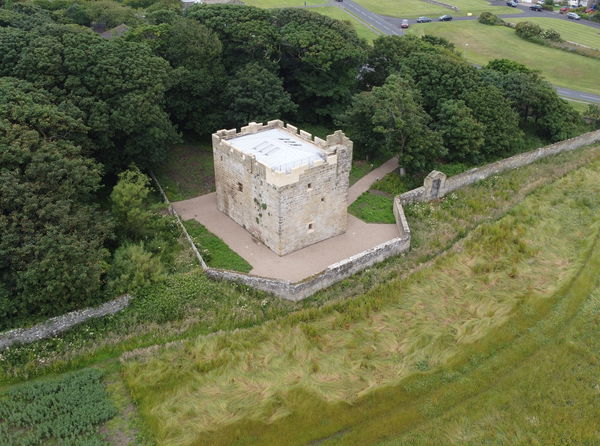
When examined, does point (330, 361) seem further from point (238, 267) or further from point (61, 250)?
point (61, 250)

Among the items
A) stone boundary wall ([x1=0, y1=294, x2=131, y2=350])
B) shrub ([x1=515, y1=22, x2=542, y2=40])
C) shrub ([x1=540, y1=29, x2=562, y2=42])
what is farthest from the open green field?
stone boundary wall ([x1=0, y1=294, x2=131, y2=350])

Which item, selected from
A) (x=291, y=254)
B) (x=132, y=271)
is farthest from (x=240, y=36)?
(x=132, y=271)

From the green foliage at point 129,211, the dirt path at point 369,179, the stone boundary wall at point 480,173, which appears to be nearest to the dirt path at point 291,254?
the dirt path at point 369,179

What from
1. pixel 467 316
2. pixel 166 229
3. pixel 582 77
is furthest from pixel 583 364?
pixel 582 77

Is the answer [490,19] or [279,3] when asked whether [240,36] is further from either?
[490,19]

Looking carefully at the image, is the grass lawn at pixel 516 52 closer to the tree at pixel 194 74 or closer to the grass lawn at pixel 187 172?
the tree at pixel 194 74

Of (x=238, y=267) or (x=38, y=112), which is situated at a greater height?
(x=38, y=112)
